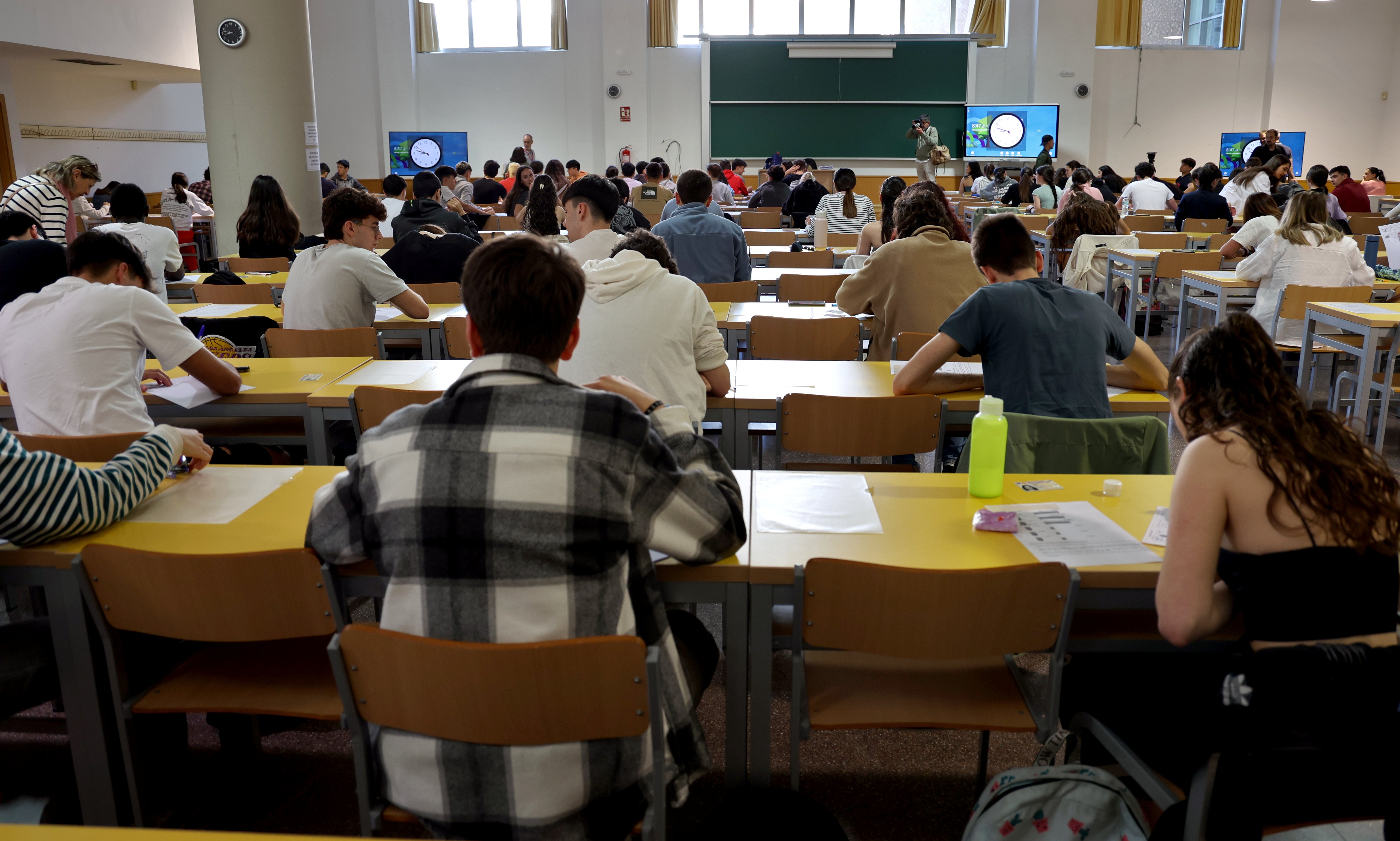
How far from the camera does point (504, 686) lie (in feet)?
4.30

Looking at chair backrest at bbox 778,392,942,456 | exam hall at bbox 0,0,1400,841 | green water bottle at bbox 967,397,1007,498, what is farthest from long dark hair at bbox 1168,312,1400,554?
chair backrest at bbox 778,392,942,456

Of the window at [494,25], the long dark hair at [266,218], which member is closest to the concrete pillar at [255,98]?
the long dark hair at [266,218]

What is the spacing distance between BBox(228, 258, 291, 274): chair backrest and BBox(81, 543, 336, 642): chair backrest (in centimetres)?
442

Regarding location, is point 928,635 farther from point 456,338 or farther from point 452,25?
point 452,25

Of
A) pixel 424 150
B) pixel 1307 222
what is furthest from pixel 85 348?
pixel 424 150

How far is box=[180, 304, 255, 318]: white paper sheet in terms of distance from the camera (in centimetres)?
416

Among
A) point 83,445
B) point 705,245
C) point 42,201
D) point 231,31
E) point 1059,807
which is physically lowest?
point 1059,807

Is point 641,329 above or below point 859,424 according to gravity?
above

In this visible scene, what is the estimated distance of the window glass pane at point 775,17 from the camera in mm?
14375

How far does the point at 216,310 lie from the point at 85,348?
1.99 m

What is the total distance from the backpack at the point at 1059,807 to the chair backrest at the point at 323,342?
8.77 ft

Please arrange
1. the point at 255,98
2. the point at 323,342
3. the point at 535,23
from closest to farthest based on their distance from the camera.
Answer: the point at 323,342, the point at 255,98, the point at 535,23

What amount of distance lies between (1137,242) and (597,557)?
6.35 meters

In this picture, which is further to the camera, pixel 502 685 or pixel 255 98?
pixel 255 98
